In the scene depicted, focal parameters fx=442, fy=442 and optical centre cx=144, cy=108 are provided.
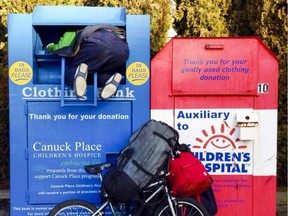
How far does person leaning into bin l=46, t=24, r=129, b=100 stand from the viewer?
340 cm

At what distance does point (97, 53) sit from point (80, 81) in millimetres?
277

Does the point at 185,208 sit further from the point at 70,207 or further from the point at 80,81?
the point at 80,81

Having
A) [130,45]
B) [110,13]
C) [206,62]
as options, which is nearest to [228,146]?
[206,62]

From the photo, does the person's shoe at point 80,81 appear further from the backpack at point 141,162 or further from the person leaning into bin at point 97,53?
the backpack at point 141,162

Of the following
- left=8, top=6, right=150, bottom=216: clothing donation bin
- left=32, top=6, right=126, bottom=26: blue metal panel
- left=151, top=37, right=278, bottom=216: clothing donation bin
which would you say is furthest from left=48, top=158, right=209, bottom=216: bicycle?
left=32, top=6, right=126, bottom=26: blue metal panel

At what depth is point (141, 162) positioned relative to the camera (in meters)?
3.24

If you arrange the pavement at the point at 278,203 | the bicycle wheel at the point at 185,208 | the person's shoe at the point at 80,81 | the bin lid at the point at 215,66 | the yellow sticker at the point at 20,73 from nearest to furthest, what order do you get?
the person's shoe at the point at 80,81 < the bicycle wheel at the point at 185,208 < the yellow sticker at the point at 20,73 < the bin lid at the point at 215,66 < the pavement at the point at 278,203

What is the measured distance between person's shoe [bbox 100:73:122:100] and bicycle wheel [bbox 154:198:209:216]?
3.12ft

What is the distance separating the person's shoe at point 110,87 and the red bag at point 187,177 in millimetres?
705

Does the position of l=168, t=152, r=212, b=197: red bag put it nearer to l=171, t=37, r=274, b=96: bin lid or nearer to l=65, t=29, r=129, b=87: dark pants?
l=171, t=37, r=274, b=96: bin lid

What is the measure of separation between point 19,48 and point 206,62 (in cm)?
151

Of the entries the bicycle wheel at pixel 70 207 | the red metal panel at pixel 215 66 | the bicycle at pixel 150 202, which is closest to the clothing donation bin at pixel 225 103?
the red metal panel at pixel 215 66

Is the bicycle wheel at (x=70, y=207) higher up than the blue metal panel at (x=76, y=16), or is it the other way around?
the blue metal panel at (x=76, y=16)

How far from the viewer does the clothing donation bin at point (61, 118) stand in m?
3.53
